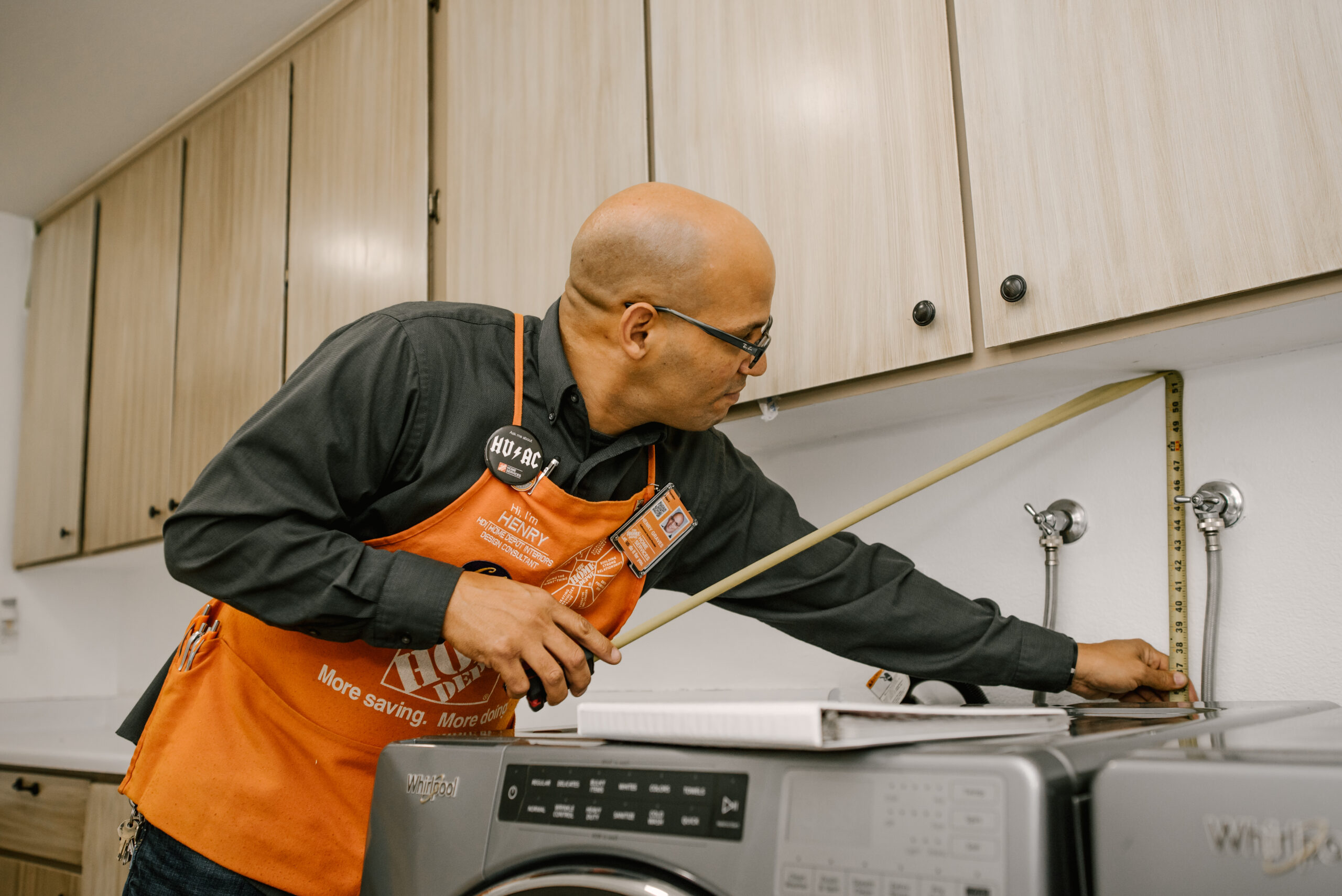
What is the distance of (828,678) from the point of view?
144 cm

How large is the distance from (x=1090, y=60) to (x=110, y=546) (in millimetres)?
2306

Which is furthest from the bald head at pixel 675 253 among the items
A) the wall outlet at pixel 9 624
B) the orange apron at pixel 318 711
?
the wall outlet at pixel 9 624

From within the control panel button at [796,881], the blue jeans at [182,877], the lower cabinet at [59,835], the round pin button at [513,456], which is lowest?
the lower cabinet at [59,835]

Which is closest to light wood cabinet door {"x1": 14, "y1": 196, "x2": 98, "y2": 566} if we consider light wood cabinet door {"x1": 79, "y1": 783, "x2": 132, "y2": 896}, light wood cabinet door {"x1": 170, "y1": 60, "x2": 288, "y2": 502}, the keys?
light wood cabinet door {"x1": 170, "y1": 60, "x2": 288, "y2": 502}

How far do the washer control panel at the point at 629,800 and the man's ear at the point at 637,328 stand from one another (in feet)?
1.48

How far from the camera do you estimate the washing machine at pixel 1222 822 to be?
0.43 m

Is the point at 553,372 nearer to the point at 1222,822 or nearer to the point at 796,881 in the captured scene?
the point at 796,881

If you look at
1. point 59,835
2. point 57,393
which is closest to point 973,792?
point 59,835

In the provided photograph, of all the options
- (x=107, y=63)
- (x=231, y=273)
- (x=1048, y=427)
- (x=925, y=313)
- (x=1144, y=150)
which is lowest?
(x=1048, y=427)

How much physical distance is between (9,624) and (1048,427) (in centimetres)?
286

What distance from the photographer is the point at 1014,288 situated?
1.00m

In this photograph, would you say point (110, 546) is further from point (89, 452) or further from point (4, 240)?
point (4, 240)

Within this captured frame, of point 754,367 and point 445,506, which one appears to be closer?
point 445,506

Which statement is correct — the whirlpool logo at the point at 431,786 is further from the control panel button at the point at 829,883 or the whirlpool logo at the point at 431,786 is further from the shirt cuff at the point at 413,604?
the control panel button at the point at 829,883
